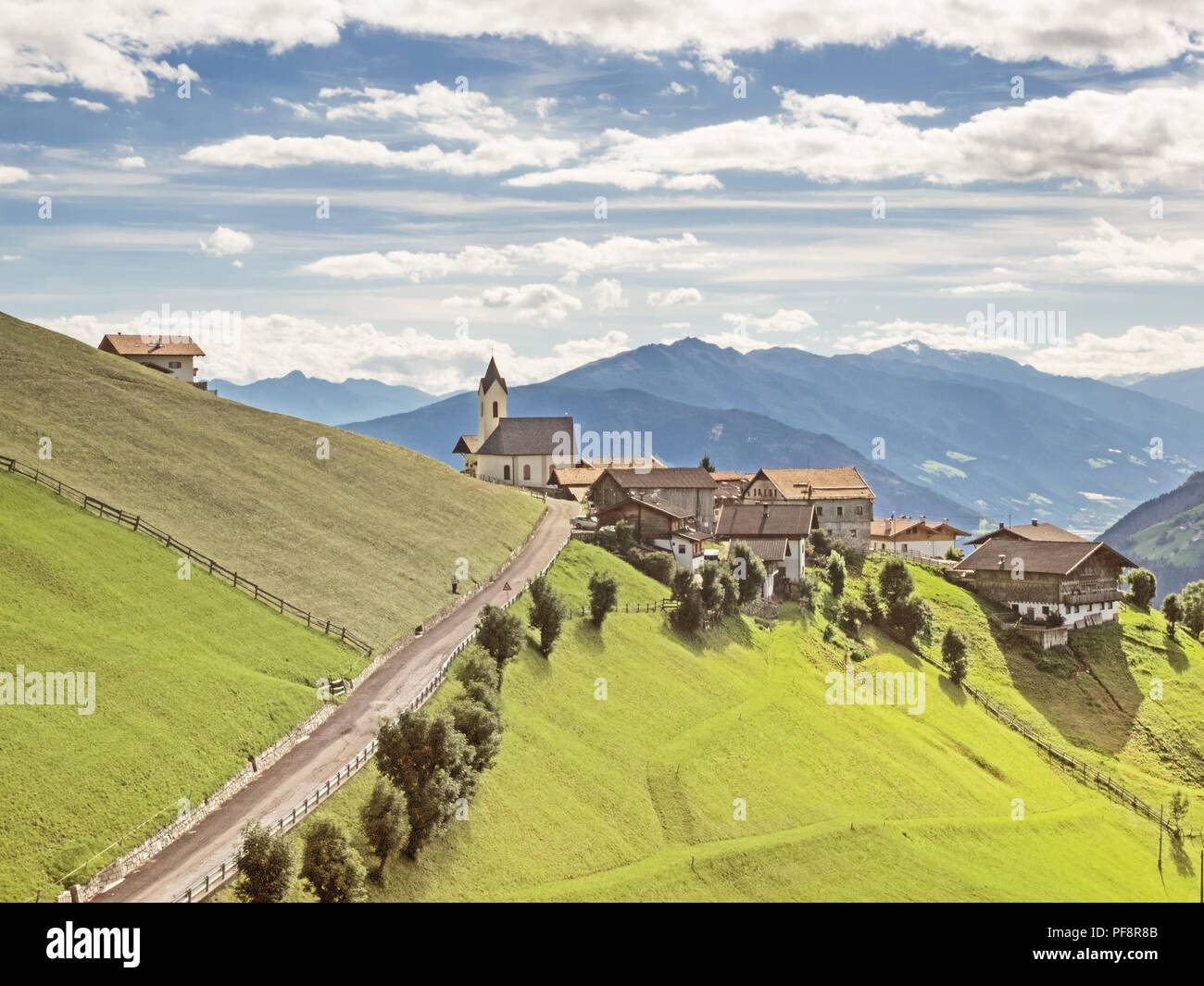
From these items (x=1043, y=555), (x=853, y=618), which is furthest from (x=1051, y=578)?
(x=853, y=618)

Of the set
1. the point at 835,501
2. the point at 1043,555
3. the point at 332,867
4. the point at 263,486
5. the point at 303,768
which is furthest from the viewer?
the point at 835,501

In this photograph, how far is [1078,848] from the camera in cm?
7794

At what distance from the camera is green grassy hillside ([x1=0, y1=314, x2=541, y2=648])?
275 feet

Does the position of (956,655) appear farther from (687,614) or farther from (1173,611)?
(1173,611)

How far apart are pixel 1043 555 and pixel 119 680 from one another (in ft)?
349

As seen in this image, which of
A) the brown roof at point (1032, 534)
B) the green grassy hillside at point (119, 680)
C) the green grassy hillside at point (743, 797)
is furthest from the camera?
the brown roof at point (1032, 534)

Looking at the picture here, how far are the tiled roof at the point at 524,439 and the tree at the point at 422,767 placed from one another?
380 feet

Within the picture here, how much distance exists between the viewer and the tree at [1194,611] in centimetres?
13225

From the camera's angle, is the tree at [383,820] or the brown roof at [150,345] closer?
the tree at [383,820]

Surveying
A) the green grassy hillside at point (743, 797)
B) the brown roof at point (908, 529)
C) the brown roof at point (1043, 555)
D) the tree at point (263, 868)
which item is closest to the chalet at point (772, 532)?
the green grassy hillside at point (743, 797)

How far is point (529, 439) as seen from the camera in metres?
171

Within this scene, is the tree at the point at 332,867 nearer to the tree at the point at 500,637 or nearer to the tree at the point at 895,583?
the tree at the point at 500,637

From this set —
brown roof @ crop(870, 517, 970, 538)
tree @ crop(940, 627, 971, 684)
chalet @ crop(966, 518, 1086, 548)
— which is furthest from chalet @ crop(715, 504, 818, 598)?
brown roof @ crop(870, 517, 970, 538)

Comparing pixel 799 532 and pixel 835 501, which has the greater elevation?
pixel 835 501
